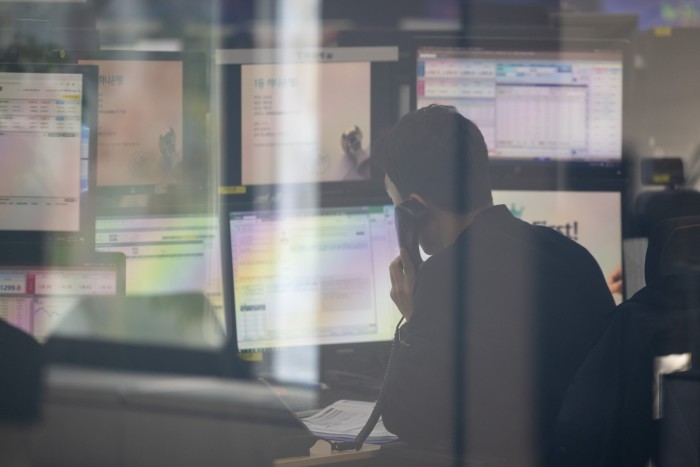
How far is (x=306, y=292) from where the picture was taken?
2.16 m

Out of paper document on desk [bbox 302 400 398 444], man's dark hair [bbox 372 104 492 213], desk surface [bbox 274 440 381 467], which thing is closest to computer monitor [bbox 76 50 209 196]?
man's dark hair [bbox 372 104 492 213]

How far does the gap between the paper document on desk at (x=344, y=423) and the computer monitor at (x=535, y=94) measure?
2.39 feet

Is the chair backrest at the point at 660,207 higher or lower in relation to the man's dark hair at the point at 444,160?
lower

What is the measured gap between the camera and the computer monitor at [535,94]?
2.22 m

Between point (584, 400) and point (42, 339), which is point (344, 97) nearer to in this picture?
point (42, 339)

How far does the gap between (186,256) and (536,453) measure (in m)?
0.93

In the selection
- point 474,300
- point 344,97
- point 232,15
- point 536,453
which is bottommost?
point 536,453

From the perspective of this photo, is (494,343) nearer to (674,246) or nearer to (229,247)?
(674,246)

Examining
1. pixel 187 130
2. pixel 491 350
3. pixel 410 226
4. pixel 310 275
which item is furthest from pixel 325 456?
pixel 187 130

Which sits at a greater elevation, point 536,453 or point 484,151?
point 484,151

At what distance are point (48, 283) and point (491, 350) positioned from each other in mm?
934

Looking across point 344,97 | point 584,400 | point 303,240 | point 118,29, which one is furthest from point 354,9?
point 118,29

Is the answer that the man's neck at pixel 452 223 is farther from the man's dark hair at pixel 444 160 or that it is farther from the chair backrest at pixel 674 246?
the chair backrest at pixel 674 246

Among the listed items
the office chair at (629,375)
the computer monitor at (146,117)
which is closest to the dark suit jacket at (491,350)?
the office chair at (629,375)
